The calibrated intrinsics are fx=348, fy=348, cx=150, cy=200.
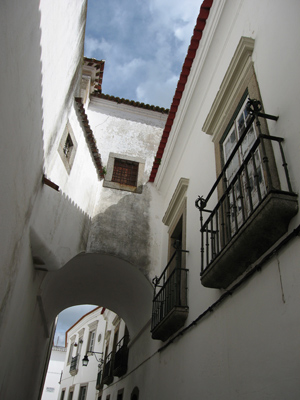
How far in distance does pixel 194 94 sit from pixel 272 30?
8.56ft

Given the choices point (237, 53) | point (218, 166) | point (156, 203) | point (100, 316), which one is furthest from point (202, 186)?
point (100, 316)

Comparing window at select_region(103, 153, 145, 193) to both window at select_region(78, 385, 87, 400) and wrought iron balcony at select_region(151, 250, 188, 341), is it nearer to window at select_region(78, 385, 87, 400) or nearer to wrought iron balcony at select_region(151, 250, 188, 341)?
wrought iron balcony at select_region(151, 250, 188, 341)

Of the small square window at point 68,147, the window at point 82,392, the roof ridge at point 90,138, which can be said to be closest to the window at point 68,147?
the small square window at point 68,147

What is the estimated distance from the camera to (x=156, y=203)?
787 centimetres

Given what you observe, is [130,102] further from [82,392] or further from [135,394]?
[82,392]

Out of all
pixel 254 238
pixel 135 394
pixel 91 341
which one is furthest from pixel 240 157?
pixel 91 341

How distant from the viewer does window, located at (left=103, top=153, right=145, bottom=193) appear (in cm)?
786

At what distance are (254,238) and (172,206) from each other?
3.77 meters

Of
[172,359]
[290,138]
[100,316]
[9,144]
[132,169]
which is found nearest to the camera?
[290,138]

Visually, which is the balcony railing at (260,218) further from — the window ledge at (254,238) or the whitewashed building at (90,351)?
the whitewashed building at (90,351)

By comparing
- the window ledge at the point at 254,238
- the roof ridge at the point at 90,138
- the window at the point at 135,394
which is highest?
the roof ridge at the point at 90,138

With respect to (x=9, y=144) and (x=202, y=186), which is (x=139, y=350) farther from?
(x=9, y=144)

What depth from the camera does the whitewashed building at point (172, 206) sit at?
2.59 metres

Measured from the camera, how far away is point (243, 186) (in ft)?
11.0
